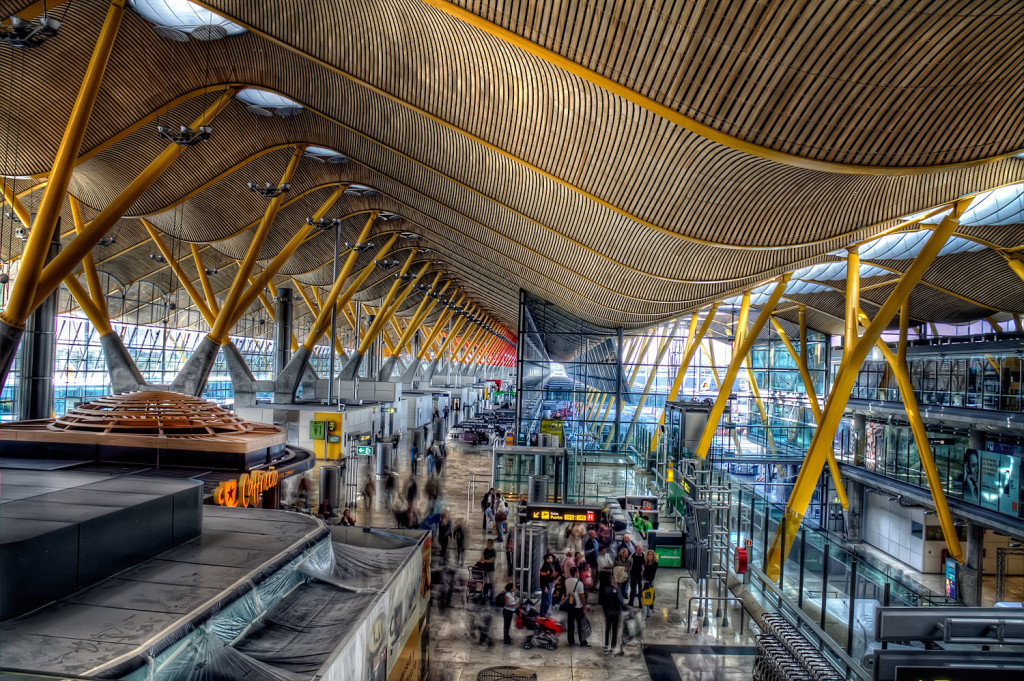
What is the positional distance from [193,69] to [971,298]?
32.2 m

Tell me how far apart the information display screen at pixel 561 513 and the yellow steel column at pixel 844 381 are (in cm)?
364

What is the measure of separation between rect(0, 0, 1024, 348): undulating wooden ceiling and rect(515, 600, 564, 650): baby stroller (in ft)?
25.6

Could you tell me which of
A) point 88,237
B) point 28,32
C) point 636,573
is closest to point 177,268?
point 88,237

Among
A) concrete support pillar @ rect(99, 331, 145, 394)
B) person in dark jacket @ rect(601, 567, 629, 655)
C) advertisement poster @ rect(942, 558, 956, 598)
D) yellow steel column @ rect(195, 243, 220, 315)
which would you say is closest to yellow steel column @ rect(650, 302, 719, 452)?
advertisement poster @ rect(942, 558, 956, 598)

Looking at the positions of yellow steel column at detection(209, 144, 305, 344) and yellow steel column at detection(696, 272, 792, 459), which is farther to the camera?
yellow steel column at detection(696, 272, 792, 459)

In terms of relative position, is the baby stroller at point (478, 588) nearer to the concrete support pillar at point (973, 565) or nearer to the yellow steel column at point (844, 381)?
the yellow steel column at point (844, 381)

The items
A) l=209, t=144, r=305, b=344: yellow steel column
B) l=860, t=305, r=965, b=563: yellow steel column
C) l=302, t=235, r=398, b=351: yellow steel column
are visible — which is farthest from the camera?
l=302, t=235, r=398, b=351: yellow steel column

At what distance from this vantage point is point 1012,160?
12562 mm

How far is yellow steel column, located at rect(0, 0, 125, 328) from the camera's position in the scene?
42.7ft

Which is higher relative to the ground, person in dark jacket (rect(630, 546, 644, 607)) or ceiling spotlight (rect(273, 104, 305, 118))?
ceiling spotlight (rect(273, 104, 305, 118))

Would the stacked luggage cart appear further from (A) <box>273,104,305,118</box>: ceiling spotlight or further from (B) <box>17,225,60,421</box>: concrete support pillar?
(A) <box>273,104,305,118</box>: ceiling spotlight

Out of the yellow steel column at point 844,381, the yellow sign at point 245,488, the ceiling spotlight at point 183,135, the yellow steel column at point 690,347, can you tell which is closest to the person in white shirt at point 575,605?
the yellow steel column at point 844,381

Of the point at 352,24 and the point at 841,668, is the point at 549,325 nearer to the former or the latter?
the point at 352,24

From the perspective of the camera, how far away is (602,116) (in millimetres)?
11727
